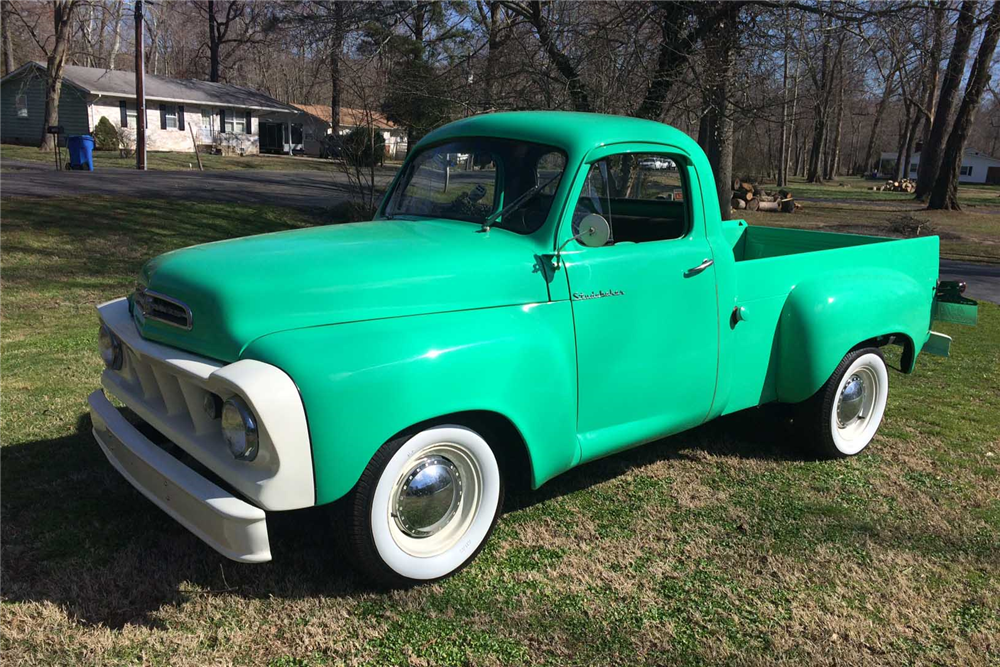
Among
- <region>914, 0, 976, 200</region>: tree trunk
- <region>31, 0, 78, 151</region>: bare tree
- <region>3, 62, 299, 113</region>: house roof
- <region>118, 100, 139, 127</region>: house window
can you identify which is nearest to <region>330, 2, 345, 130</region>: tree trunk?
<region>914, 0, 976, 200</region>: tree trunk

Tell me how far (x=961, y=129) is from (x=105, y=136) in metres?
31.1

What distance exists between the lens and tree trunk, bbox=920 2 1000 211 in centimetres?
2073

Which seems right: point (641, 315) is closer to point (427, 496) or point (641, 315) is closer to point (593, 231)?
point (593, 231)

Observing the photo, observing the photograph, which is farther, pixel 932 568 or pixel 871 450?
pixel 871 450

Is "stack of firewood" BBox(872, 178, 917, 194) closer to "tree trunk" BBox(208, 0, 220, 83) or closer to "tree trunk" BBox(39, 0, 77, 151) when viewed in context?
"tree trunk" BBox(208, 0, 220, 83)

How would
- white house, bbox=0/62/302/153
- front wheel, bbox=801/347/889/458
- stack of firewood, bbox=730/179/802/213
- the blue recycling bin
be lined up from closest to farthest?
front wheel, bbox=801/347/889/458, the blue recycling bin, stack of firewood, bbox=730/179/802/213, white house, bbox=0/62/302/153

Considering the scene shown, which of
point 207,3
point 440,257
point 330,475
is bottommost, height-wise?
point 330,475

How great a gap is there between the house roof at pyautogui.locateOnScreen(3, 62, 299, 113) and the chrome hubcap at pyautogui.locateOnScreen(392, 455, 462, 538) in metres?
36.2

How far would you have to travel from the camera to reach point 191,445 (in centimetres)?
282

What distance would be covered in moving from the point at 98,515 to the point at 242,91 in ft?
139

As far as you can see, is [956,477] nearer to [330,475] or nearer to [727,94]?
[330,475]

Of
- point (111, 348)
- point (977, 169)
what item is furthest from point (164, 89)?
point (977, 169)

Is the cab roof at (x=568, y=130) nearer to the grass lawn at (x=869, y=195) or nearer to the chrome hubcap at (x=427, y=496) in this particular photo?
the chrome hubcap at (x=427, y=496)

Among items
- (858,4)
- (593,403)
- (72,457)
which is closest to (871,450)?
(593,403)
